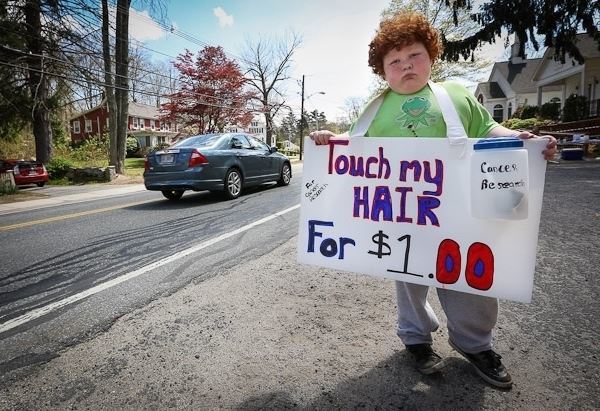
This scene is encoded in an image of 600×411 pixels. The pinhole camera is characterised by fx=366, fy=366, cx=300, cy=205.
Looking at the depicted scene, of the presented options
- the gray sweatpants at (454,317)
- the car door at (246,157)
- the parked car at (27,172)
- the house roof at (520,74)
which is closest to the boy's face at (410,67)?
the gray sweatpants at (454,317)

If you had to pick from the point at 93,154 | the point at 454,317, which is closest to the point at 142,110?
the point at 93,154

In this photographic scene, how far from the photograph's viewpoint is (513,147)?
1.52 m

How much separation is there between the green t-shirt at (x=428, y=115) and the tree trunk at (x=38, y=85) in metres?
19.1

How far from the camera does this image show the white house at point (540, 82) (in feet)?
72.6

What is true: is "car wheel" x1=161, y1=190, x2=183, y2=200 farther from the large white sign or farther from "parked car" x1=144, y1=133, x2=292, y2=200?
the large white sign

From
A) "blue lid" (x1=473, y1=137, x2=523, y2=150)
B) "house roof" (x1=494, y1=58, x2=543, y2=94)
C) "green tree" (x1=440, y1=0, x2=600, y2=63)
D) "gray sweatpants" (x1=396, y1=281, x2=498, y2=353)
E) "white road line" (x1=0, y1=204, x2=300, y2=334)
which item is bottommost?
"white road line" (x1=0, y1=204, x2=300, y2=334)

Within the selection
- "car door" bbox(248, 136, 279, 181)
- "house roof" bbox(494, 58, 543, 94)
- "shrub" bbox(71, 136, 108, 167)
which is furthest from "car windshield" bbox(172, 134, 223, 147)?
"house roof" bbox(494, 58, 543, 94)

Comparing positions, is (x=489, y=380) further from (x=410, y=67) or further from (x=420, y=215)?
(x=410, y=67)

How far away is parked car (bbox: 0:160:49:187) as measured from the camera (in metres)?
14.1

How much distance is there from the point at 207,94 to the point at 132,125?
26.2 m

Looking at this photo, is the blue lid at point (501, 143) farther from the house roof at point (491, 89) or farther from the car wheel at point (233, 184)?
the house roof at point (491, 89)

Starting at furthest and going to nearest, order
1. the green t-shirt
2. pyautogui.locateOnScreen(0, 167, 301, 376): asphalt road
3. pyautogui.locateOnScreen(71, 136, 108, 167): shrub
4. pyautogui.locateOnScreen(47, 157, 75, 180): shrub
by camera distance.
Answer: pyautogui.locateOnScreen(71, 136, 108, 167): shrub < pyautogui.locateOnScreen(47, 157, 75, 180): shrub < pyautogui.locateOnScreen(0, 167, 301, 376): asphalt road < the green t-shirt

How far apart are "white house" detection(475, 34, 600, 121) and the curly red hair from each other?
2438 centimetres

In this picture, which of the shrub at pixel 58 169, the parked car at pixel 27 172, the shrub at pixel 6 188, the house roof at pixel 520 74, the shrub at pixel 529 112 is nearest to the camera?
the shrub at pixel 6 188
